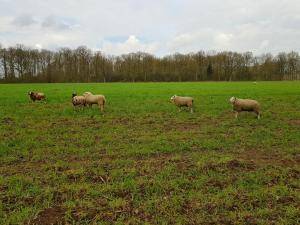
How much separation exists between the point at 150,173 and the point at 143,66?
112102mm

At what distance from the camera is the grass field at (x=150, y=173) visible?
6.49 metres

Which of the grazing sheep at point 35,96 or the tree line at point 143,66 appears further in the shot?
the tree line at point 143,66

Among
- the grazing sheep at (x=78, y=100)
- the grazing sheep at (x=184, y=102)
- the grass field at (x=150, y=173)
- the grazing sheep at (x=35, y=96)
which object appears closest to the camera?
the grass field at (x=150, y=173)

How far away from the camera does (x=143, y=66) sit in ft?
Result: 391

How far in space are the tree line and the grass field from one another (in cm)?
9333

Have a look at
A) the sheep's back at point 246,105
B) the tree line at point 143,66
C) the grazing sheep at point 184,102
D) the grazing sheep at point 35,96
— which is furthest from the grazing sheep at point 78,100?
the tree line at point 143,66

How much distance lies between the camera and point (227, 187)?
25.4ft

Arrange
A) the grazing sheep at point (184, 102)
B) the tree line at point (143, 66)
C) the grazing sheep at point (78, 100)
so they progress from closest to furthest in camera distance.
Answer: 1. the grazing sheep at point (184, 102)
2. the grazing sheep at point (78, 100)
3. the tree line at point (143, 66)

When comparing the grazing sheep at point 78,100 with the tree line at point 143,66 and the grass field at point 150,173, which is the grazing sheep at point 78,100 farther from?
the tree line at point 143,66

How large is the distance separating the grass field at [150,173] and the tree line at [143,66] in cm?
9333

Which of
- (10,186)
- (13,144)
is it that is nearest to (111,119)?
(13,144)

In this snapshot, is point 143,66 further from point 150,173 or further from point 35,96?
point 150,173

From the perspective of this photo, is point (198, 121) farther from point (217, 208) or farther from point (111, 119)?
point (217, 208)

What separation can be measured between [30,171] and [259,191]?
6174 mm
